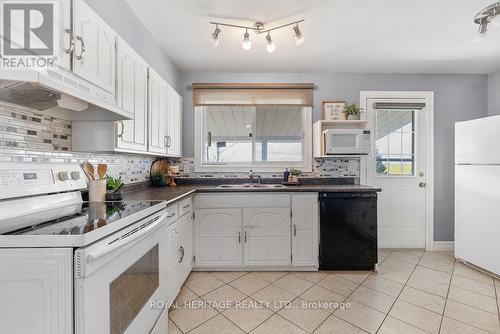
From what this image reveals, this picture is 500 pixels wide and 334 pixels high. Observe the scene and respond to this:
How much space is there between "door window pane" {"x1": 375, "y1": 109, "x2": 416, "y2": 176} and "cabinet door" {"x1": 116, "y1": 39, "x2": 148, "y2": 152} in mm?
2875

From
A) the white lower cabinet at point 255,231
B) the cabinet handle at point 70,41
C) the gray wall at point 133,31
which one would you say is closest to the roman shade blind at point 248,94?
the gray wall at point 133,31

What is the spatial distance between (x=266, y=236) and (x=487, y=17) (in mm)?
2622

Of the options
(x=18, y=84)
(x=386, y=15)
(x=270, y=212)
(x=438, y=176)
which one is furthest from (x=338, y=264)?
(x=18, y=84)

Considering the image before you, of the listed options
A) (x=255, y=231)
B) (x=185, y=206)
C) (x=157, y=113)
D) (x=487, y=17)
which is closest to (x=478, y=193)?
(x=487, y=17)

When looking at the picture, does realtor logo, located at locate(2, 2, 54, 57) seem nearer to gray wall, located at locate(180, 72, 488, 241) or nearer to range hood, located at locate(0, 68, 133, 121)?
range hood, located at locate(0, 68, 133, 121)

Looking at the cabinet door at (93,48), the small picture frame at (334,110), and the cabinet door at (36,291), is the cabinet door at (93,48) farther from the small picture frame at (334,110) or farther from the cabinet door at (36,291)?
the small picture frame at (334,110)

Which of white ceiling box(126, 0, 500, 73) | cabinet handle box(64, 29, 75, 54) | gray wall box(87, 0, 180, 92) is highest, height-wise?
white ceiling box(126, 0, 500, 73)

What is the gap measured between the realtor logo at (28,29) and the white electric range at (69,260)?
0.52 meters

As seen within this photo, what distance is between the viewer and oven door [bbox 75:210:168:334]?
0.78 metres

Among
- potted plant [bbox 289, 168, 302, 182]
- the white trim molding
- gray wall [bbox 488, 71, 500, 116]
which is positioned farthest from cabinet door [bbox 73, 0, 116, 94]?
gray wall [bbox 488, 71, 500, 116]

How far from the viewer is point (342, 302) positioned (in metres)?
1.92

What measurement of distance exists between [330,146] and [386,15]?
51.0 inches

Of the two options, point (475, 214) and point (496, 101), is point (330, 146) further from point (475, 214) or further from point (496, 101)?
point (496, 101)

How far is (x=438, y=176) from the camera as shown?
311 centimetres
